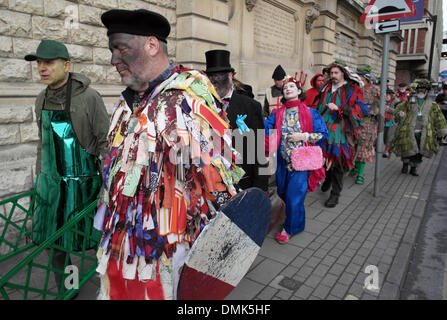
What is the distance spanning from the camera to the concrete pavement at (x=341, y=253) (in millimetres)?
2828

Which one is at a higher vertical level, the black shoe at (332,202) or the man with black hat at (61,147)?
the man with black hat at (61,147)

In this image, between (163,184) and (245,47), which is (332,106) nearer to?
(245,47)

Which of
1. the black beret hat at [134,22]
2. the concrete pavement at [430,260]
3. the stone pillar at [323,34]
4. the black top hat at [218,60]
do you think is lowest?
the concrete pavement at [430,260]

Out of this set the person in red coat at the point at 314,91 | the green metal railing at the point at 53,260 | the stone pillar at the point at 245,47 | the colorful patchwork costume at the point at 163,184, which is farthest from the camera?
the stone pillar at the point at 245,47

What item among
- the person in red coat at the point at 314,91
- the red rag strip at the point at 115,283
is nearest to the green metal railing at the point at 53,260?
the red rag strip at the point at 115,283

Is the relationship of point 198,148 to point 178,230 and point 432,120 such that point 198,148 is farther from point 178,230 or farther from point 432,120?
point 432,120

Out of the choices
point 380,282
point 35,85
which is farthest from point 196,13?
point 380,282

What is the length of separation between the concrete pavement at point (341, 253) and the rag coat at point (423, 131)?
174 centimetres

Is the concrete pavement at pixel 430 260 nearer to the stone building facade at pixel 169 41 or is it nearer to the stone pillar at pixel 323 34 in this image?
the stone building facade at pixel 169 41

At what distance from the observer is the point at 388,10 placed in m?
5.09

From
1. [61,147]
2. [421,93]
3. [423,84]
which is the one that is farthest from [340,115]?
[61,147]

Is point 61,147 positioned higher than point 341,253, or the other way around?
point 61,147

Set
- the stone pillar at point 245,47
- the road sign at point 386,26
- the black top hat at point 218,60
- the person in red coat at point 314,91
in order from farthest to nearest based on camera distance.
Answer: the stone pillar at point 245,47 < the person in red coat at point 314,91 < the road sign at point 386,26 < the black top hat at point 218,60

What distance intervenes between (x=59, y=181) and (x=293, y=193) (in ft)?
8.17
